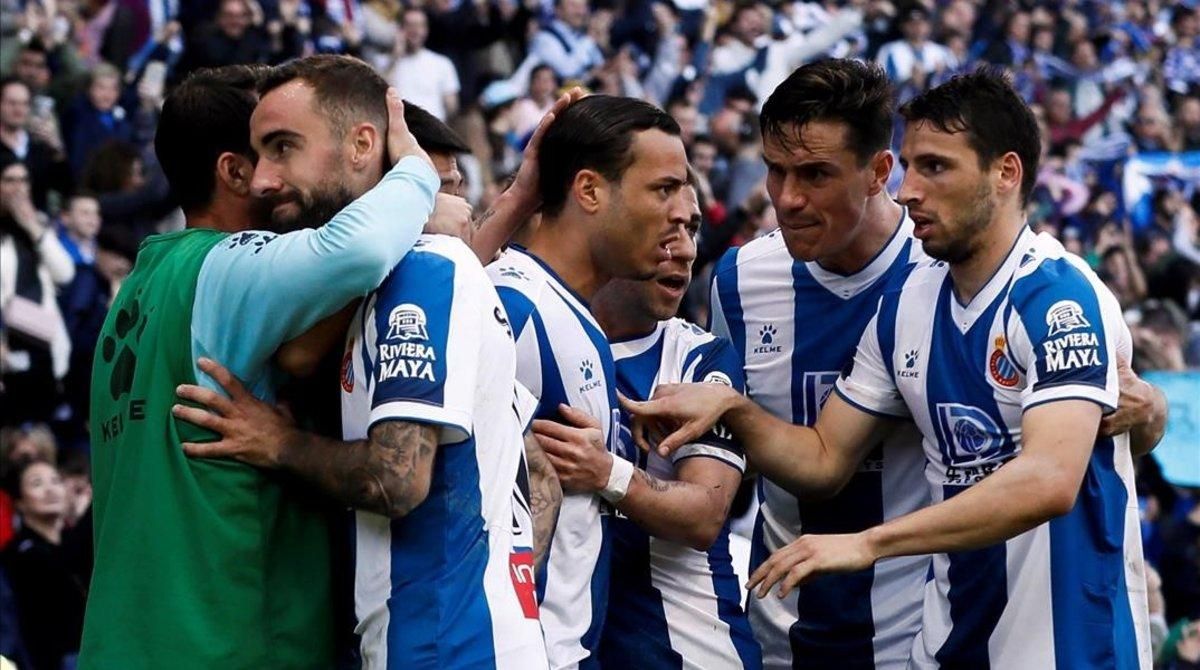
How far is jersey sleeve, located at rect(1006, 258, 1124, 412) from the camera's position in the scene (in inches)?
197

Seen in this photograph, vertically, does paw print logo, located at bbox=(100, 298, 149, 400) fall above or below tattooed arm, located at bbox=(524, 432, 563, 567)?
above

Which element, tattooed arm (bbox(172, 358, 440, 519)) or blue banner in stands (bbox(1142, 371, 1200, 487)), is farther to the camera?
blue banner in stands (bbox(1142, 371, 1200, 487))

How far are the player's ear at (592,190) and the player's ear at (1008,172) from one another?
111cm

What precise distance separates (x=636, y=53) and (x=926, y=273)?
1564 cm

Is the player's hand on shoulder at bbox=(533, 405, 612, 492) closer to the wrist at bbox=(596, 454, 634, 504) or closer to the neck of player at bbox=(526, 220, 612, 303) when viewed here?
the wrist at bbox=(596, 454, 634, 504)

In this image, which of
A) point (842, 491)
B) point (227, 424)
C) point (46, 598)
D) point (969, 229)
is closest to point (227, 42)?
point (46, 598)

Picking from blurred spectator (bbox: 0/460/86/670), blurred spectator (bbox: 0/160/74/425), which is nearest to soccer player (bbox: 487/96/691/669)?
blurred spectator (bbox: 0/460/86/670)

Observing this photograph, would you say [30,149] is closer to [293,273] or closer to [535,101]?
[535,101]

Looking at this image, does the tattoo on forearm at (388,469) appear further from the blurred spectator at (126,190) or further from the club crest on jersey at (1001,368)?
the blurred spectator at (126,190)

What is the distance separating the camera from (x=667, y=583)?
17.9 feet

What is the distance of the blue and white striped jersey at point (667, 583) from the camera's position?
5422 mm

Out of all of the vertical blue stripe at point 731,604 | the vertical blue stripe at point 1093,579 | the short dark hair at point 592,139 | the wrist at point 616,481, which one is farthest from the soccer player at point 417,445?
the vertical blue stripe at point 1093,579

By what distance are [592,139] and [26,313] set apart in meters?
6.71

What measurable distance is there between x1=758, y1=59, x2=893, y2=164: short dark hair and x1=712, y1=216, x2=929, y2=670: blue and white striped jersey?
350 millimetres
